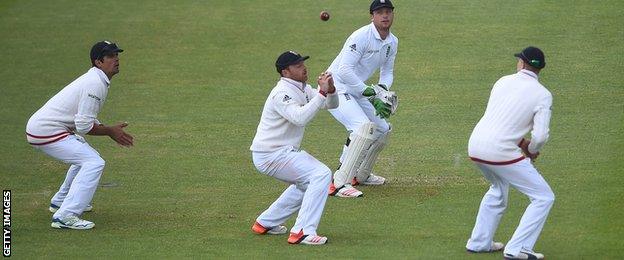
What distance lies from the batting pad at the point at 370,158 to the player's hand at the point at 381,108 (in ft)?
1.81

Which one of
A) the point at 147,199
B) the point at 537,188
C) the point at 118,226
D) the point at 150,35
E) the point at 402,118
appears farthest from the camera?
the point at 150,35

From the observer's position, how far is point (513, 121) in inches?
433

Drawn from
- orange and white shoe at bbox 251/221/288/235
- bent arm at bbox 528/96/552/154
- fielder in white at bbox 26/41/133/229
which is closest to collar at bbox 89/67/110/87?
fielder in white at bbox 26/41/133/229

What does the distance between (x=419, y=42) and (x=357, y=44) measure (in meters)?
7.29

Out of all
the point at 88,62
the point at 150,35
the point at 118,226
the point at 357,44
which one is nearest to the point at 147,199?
the point at 118,226

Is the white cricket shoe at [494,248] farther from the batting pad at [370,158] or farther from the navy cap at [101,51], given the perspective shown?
the navy cap at [101,51]

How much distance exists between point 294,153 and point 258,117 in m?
6.05

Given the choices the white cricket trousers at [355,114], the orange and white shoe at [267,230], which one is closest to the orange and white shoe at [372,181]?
the white cricket trousers at [355,114]

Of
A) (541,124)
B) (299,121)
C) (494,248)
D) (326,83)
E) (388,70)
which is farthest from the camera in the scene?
(388,70)

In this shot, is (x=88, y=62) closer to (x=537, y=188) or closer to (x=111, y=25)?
(x=111, y=25)

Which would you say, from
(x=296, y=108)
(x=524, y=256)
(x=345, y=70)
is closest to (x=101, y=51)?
(x=296, y=108)

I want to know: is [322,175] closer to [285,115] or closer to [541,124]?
[285,115]

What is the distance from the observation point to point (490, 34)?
21344mm

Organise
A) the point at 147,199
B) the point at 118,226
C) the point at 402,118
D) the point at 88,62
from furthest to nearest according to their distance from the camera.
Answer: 1. the point at 88,62
2. the point at 402,118
3. the point at 147,199
4. the point at 118,226
